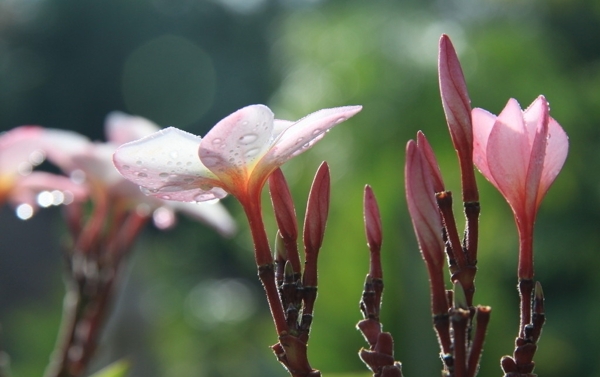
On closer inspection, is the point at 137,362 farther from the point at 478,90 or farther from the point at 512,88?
the point at 512,88

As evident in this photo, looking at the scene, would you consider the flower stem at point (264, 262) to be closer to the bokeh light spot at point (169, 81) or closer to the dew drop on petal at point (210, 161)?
the dew drop on petal at point (210, 161)

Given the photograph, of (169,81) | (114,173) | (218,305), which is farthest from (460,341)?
(169,81)

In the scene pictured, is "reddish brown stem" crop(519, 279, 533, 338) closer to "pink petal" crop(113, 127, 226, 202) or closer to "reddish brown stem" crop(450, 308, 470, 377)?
"reddish brown stem" crop(450, 308, 470, 377)

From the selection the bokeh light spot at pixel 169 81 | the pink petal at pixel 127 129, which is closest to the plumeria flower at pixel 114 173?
the pink petal at pixel 127 129

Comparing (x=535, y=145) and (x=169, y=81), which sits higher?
(x=535, y=145)

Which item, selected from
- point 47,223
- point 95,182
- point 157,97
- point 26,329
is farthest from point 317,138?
point 157,97

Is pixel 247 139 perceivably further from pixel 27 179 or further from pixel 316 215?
pixel 27 179

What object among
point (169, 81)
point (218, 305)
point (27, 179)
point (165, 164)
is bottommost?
point (218, 305)
